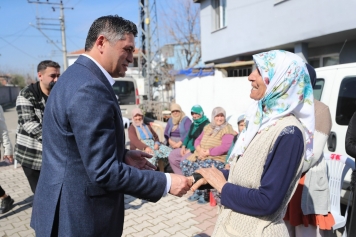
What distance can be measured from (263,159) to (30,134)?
8.85ft

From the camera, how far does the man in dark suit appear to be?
1352 mm

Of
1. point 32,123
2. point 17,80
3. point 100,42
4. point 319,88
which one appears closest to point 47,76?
point 32,123

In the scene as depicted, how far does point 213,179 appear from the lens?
1759 millimetres

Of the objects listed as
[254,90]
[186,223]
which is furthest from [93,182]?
[186,223]

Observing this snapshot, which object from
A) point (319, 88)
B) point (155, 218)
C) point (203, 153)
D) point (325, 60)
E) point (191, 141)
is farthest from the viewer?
point (325, 60)

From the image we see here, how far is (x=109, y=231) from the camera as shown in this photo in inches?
61.7

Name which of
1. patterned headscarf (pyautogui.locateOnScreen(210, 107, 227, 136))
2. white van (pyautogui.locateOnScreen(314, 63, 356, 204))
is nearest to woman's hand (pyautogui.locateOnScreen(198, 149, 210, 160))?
patterned headscarf (pyautogui.locateOnScreen(210, 107, 227, 136))

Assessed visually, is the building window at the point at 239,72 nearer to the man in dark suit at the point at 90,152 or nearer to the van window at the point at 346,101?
the van window at the point at 346,101

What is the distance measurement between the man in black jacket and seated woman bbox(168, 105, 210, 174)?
9.11ft

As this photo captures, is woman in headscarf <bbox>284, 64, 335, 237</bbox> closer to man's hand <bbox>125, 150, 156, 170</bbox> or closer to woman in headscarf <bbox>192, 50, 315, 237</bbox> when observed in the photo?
woman in headscarf <bbox>192, 50, 315, 237</bbox>

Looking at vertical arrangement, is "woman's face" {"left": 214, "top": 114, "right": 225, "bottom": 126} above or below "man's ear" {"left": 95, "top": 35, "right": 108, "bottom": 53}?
below

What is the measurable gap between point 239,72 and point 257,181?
425 inches

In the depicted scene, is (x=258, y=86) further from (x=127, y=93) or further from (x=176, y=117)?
(x=127, y=93)

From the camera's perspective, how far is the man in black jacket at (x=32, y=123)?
3.13 meters
